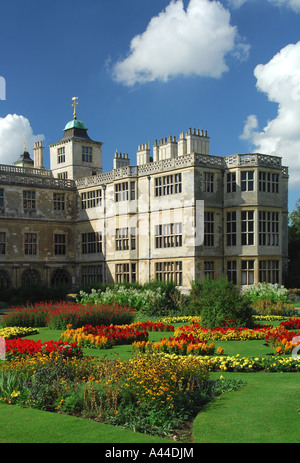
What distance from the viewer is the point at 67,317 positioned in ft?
68.9

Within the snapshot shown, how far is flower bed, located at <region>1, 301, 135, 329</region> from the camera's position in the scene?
21.0 m

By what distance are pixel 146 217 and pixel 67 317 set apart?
17.7m

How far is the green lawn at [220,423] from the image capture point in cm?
803

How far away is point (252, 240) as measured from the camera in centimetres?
3509

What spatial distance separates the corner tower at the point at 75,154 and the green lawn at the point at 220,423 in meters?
37.3

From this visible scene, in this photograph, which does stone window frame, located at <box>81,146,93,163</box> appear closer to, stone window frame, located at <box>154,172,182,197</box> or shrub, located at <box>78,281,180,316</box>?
stone window frame, located at <box>154,172,182,197</box>

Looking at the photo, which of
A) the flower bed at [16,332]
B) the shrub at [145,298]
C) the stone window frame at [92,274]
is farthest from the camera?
the stone window frame at [92,274]

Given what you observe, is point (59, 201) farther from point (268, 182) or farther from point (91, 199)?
point (268, 182)

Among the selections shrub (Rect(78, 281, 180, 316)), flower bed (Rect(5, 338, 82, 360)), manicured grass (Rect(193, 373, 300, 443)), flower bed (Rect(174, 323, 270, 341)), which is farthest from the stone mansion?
manicured grass (Rect(193, 373, 300, 443))

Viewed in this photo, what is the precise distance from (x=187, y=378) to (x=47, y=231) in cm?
3302

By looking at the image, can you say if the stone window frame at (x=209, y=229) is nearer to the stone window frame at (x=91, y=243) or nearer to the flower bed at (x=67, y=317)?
the stone window frame at (x=91, y=243)

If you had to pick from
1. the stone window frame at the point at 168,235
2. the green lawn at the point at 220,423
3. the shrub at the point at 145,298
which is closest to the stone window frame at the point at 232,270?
the stone window frame at the point at 168,235

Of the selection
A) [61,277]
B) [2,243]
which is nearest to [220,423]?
[2,243]
